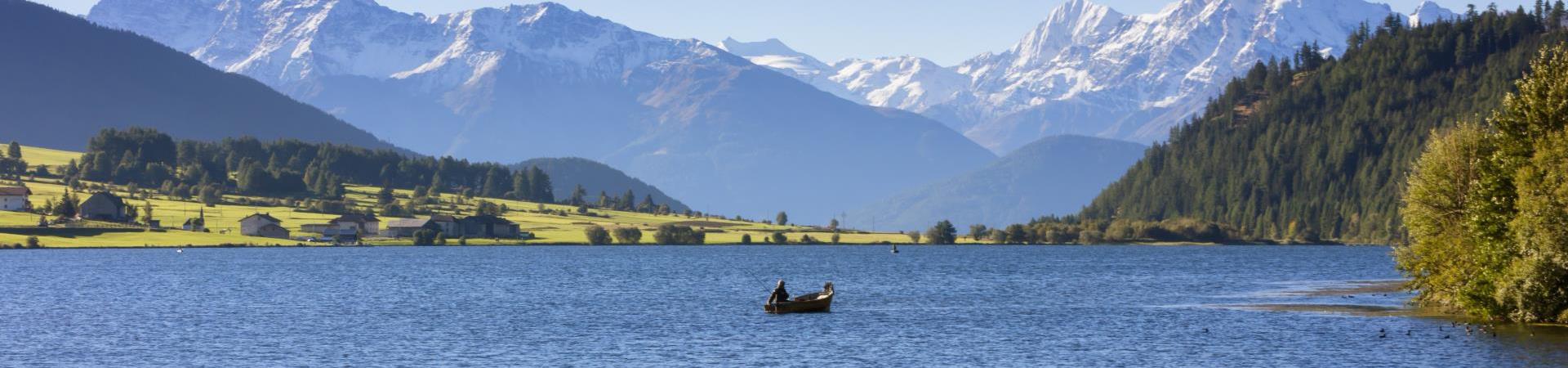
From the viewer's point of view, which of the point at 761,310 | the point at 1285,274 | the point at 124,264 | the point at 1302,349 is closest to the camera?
the point at 1302,349

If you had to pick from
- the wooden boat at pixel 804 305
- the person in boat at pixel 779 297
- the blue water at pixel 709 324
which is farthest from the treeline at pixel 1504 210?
the person in boat at pixel 779 297

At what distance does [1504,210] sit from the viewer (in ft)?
274

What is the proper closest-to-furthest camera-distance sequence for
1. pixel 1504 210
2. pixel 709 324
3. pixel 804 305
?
pixel 1504 210 → pixel 709 324 → pixel 804 305

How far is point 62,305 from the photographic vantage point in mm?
116938

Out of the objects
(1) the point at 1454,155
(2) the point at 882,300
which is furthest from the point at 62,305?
(1) the point at 1454,155

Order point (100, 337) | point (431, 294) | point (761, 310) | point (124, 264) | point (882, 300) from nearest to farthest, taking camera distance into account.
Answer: point (100, 337)
point (761, 310)
point (882, 300)
point (431, 294)
point (124, 264)

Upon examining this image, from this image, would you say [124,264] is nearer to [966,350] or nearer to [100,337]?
[100,337]

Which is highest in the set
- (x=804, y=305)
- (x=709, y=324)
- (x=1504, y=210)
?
(x=1504, y=210)

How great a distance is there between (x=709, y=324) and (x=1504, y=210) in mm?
43696

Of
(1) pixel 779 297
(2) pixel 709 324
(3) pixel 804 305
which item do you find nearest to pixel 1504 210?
(3) pixel 804 305

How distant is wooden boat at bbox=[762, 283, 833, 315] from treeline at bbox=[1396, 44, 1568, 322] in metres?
35.3

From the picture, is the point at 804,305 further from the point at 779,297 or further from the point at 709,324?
the point at 709,324

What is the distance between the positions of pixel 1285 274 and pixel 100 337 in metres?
110

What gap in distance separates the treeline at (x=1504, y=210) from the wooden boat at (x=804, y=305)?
35347 mm
